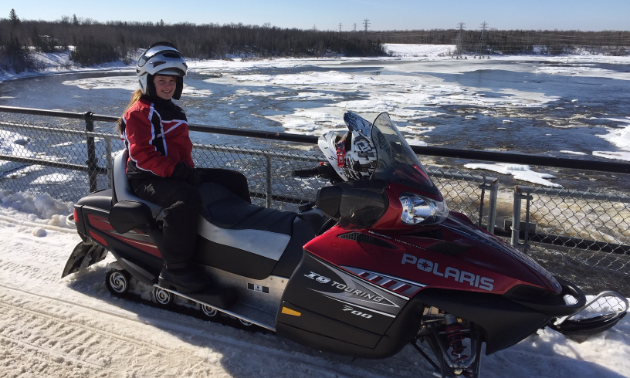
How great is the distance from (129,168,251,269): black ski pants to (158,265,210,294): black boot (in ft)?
0.12

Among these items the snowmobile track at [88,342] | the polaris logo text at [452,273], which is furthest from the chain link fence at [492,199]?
the snowmobile track at [88,342]

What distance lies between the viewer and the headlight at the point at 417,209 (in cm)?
220

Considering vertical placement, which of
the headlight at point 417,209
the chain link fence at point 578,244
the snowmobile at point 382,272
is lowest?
the chain link fence at point 578,244

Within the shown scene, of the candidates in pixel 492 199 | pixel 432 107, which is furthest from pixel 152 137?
pixel 432 107

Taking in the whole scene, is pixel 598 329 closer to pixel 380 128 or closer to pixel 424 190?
pixel 424 190

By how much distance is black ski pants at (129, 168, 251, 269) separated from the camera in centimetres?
275

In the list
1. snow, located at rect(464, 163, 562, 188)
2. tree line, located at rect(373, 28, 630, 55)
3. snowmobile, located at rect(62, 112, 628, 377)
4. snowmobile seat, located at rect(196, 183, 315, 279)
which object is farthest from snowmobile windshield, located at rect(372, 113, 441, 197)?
tree line, located at rect(373, 28, 630, 55)

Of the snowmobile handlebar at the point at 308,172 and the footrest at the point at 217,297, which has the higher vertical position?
the snowmobile handlebar at the point at 308,172

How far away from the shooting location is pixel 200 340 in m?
2.88

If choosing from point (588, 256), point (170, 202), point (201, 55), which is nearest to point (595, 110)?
point (588, 256)

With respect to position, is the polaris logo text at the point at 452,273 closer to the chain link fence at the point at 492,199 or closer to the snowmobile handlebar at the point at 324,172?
the snowmobile handlebar at the point at 324,172

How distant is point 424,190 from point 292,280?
0.81 m

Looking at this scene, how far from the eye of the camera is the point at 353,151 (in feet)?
7.73

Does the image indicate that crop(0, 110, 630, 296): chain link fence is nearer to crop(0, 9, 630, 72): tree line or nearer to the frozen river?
the frozen river
